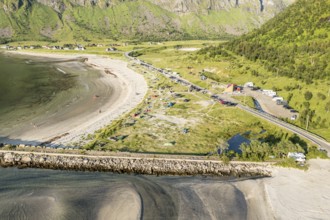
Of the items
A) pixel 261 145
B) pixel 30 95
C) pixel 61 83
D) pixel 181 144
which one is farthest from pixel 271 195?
pixel 61 83

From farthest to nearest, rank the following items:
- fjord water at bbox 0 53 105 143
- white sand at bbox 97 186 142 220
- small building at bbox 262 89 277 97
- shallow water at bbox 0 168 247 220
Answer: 1. small building at bbox 262 89 277 97
2. fjord water at bbox 0 53 105 143
3. shallow water at bbox 0 168 247 220
4. white sand at bbox 97 186 142 220

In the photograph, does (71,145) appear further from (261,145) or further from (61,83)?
(61,83)

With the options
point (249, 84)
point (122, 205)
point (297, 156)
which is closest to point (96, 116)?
point (122, 205)

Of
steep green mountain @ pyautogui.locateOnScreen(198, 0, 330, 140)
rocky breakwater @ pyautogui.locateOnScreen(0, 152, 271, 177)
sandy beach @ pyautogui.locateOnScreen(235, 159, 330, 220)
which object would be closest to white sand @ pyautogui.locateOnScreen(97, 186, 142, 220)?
rocky breakwater @ pyautogui.locateOnScreen(0, 152, 271, 177)

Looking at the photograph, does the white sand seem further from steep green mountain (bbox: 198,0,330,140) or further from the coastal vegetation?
steep green mountain (bbox: 198,0,330,140)

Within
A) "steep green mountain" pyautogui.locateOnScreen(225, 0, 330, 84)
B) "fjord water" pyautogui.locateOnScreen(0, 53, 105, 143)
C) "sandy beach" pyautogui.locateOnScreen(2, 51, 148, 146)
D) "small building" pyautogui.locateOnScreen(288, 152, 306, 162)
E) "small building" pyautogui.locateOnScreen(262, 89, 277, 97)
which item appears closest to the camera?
"small building" pyautogui.locateOnScreen(288, 152, 306, 162)

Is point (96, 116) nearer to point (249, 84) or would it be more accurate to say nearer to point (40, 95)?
point (40, 95)
